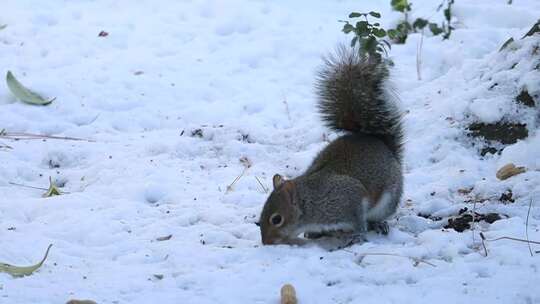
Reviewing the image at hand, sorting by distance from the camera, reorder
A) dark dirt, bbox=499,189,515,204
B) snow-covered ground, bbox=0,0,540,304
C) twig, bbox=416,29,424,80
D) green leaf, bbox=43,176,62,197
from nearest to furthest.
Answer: snow-covered ground, bbox=0,0,540,304 → dark dirt, bbox=499,189,515,204 → green leaf, bbox=43,176,62,197 → twig, bbox=416,29,424,80

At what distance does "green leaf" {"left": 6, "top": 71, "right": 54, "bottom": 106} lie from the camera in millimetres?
4961

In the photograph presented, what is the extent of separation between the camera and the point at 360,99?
139 inches

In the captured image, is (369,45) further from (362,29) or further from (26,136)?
(26,136)

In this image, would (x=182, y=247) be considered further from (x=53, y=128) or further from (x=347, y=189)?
(x=53, y=128)

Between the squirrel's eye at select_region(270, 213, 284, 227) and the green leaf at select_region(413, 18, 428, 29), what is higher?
the green leaf at select_region(413, 18, 428, 29)

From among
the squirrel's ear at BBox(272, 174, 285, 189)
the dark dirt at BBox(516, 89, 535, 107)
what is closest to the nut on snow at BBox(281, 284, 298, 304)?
the squirrel's ear at BBox(272, 174, 285, 189)

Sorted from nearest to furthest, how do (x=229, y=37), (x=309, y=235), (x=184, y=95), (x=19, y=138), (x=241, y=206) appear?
(x=309, y=235)
(x=241, y=206)
(x=19, y=138)
(x=184, y=95)
(x=229, y=37)

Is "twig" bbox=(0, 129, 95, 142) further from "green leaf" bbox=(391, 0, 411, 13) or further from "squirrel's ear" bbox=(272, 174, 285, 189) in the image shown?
"green leaf" bbox=(391, 0, 411, 13)

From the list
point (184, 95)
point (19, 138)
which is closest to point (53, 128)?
point (19, 138)

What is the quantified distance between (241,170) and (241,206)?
0.51 m

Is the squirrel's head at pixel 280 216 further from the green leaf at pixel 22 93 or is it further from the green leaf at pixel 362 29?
the green leaf at pixel 22 93

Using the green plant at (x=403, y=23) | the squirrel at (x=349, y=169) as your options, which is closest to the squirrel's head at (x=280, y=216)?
the squirrel at (x=349, y=169)

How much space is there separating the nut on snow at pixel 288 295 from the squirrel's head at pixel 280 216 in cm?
48

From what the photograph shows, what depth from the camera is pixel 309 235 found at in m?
3.43
